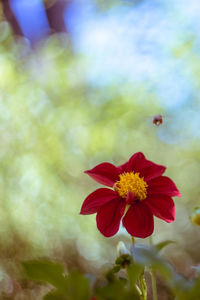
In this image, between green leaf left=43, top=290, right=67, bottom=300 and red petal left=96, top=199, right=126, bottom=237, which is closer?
green leaf left=43, top=290, right=67, bottom=300

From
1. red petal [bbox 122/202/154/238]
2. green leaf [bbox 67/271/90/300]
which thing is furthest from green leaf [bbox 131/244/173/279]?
red petal [bbox 122/202/154/238]

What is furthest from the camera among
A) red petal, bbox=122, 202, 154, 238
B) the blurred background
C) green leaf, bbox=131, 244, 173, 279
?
the blurred background

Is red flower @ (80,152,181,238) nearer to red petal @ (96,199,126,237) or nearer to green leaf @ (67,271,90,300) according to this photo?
red petal @ (96,199,126,237)

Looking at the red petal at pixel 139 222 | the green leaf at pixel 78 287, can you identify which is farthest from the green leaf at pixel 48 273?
the red petal at pixel 139 222

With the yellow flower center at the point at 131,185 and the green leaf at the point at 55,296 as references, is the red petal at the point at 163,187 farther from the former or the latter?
the green leaf at the point at 55,296

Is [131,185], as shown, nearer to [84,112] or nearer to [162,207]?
[162,207]

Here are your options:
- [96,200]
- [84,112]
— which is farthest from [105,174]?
[84,112]
